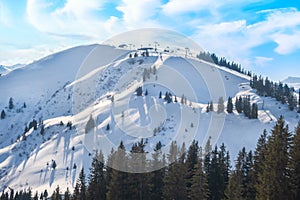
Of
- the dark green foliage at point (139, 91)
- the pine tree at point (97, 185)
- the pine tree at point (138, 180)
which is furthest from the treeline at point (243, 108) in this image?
the pine tree at point (138, 180)

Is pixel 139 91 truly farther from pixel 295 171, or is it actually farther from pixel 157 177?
pixel 295 171

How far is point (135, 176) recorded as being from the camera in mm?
39469

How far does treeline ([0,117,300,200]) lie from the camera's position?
28359 millimetres

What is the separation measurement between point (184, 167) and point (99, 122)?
108 m

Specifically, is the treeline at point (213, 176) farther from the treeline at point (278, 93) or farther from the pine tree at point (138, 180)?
the treeline at point (278, 93)

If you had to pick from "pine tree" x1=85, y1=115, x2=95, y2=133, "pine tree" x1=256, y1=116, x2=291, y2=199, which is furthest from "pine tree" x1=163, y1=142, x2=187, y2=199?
"pine tree" x1=85, y1=115, x2=95, y2=133

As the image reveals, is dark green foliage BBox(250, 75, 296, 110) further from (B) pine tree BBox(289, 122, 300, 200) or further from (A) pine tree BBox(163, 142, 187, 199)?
(B) pine tree BBox(289, 122, 300, 200)

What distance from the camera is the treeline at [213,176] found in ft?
93.0

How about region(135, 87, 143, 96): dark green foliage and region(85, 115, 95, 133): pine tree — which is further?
region(135, 87, 143, 96): dark green foliage

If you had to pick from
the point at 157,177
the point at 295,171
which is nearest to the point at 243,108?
the point at 157,177

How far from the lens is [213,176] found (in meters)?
47.2

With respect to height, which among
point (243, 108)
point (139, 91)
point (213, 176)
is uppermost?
point (139, 91)

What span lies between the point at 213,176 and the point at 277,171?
19701 millimetres

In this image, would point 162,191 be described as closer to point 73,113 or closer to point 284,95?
point 284,95
